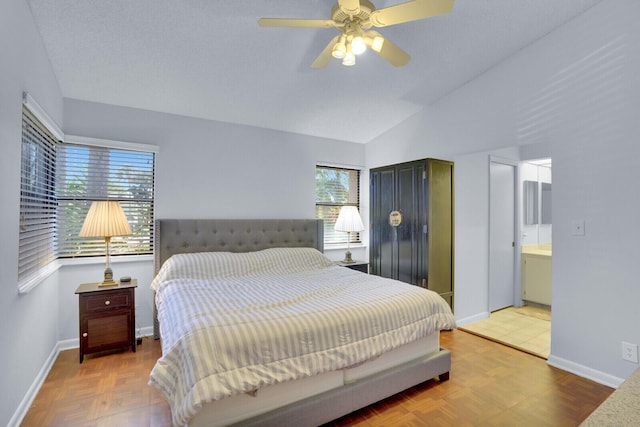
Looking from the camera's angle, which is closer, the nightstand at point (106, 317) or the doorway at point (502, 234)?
the nightstand at point (106, 317)

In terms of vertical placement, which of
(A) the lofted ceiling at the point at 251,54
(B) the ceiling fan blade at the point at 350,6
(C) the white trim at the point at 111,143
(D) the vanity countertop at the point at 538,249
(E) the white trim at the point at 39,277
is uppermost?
(A) the lofted ceiling at the point at 251,54

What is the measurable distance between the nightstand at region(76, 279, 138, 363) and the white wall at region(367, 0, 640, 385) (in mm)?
3880

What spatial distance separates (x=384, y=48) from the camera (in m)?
2.14

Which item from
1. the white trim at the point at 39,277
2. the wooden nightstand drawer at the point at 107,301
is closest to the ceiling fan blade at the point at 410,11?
the white trim at the point at 39,277

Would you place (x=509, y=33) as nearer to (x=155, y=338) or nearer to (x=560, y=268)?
(x=560, y=268)

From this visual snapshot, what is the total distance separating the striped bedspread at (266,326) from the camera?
1.53 metres

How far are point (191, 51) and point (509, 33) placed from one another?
2737mm

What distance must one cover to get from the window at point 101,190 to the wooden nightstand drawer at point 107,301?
58 centimetres

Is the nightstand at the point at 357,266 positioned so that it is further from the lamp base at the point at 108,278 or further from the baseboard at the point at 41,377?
the lamp base at the point at 108,278

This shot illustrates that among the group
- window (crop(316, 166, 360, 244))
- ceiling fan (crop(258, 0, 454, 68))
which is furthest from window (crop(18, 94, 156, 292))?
window (crop(316, 166, 360, 244))

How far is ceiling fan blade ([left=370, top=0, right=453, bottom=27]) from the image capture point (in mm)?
1679

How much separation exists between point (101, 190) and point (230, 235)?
1.37m

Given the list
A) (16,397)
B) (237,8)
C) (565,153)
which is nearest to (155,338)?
(16,397)

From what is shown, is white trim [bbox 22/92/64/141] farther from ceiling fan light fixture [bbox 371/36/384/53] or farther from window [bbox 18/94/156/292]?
ceiling fan light fixture [bbox 371/36/384/53]
